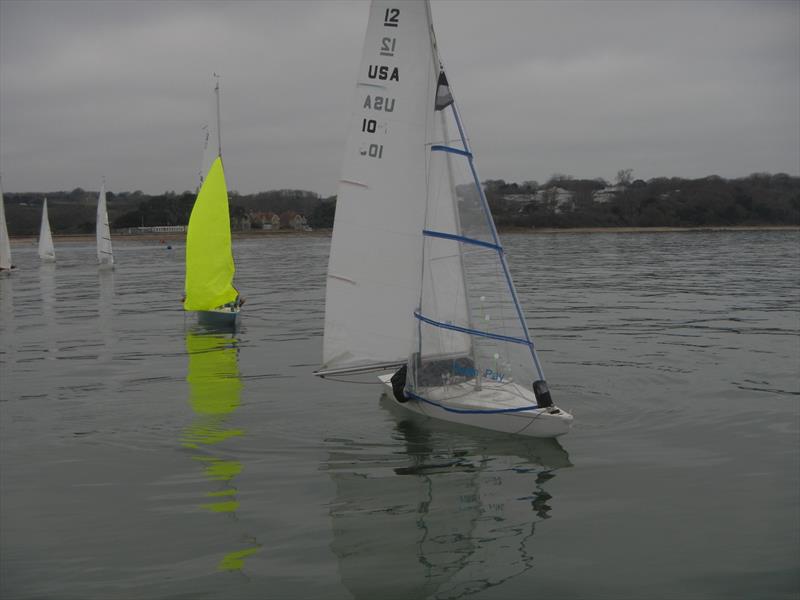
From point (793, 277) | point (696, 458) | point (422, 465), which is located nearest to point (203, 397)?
point (422, 465)

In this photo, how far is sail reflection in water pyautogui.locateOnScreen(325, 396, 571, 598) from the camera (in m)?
7.93

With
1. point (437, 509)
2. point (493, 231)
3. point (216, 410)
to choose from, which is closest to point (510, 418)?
point (437, 509)

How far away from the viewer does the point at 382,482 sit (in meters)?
10.6

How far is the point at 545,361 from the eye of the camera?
1947cm

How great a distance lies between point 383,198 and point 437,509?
539 cm

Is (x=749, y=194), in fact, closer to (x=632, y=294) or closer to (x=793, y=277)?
(x=793, y=277)

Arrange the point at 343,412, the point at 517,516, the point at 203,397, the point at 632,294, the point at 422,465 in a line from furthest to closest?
the point at 632,294
the point at 203,397
the point at 343,412
the point at 422,465
the point at 517,516

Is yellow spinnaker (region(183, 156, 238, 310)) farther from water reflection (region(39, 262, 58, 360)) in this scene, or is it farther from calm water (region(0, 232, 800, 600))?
water reflection (region(39, 262, 58, 360))

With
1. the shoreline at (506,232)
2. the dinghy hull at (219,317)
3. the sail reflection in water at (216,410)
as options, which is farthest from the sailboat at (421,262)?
the shoreline at (506,232)

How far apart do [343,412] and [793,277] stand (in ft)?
115

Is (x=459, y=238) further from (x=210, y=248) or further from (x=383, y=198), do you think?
(x=210, y=248)

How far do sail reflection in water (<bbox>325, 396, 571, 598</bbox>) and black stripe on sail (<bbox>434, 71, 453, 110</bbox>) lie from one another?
16.5 ft

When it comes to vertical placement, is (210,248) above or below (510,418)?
above

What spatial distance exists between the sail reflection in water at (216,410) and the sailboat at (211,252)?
3.68 feet
